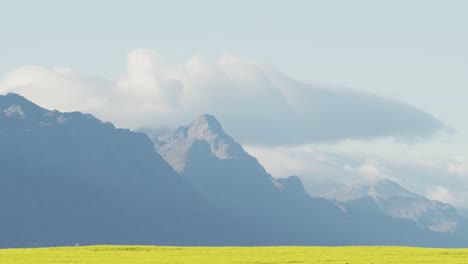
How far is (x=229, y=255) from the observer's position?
75875mm

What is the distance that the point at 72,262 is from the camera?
68.0 metres

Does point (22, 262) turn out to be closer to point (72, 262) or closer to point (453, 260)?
point (72, 262)

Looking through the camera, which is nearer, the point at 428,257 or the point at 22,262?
the point at 22,262

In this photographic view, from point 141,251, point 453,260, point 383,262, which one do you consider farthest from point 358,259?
point 141,251

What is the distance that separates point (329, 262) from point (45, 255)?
74.9ft

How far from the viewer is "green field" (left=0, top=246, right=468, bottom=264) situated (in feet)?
229

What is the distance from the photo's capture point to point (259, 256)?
244 feet

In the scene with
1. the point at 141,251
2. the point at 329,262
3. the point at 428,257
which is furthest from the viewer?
the point at 141,251

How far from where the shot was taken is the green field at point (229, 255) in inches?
2746

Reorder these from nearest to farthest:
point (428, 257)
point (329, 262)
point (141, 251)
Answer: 1. point (329, 262)
2. point (428, 257)
3. point (141, 251)

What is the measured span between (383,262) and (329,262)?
3.93 m

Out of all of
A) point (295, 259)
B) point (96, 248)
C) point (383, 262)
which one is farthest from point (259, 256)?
point (96, 248)

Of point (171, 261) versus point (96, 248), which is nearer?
point (171, 261)

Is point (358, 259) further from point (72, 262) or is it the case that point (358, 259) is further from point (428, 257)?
point (72, 262)
